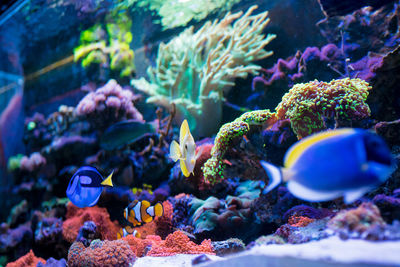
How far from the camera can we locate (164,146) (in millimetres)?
3695

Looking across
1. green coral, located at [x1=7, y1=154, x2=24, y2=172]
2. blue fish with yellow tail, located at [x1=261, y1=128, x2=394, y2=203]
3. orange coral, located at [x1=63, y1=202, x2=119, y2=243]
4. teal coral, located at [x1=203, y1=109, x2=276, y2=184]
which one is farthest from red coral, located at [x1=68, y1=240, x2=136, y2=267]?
green coral, located at [x1=7, y1=154, x2=24, y2=172]

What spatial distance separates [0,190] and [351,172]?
7493mm

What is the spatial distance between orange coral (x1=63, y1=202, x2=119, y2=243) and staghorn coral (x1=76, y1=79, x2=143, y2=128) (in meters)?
1.41

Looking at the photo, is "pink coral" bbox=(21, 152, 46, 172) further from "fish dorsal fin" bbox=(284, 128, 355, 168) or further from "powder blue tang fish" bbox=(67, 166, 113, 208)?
"fish dorsal fin" bbox=(284, 128, 355, 168)

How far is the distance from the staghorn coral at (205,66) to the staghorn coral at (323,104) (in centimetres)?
94

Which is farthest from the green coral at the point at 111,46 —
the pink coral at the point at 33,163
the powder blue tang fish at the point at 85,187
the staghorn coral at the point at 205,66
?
the powder blue tang fish at the point at 85,187

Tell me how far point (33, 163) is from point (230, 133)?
4.44 meters

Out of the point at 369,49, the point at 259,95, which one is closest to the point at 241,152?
the point at 259,95

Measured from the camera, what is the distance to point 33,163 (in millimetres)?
4832

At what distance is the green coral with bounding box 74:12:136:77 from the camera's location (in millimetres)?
5105

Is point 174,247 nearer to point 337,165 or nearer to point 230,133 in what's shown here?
point 230,133

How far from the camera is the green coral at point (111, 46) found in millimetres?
5105

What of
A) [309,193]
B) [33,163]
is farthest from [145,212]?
[33,163]

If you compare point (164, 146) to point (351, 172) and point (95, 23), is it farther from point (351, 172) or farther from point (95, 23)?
point (95, 23)
